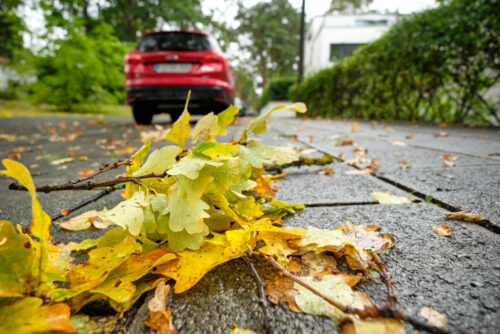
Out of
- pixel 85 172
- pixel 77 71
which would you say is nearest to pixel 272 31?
pixel 77 71

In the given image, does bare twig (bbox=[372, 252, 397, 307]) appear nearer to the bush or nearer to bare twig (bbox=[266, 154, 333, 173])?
bare twig (bbox=[266, 154, 333, 173])

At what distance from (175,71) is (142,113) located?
58.9 inches

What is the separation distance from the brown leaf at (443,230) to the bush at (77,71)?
12373 millimetres

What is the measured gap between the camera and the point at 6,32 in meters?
29.5

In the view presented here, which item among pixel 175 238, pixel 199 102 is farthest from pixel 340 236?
pixel 199 102

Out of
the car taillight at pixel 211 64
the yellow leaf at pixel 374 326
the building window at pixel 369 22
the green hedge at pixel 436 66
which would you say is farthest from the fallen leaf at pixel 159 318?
the building window at pixel 369 22

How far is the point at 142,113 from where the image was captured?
227 inches

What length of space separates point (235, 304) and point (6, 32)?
40.8 m

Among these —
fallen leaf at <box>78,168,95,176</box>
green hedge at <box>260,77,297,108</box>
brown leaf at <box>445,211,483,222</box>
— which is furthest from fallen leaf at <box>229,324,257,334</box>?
green hedge at <box>260,77,297,108</box>

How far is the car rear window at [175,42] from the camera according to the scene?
4824mm

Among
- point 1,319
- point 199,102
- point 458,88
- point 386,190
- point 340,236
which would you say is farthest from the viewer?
point 458,88

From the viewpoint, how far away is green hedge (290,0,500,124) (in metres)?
4.61

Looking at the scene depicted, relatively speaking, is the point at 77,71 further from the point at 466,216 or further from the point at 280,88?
the point at 280,88

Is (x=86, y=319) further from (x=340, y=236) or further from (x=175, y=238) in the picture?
(x=340, y=236)
